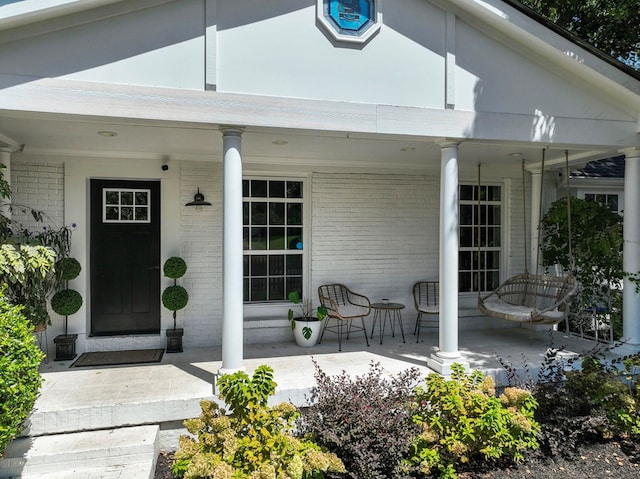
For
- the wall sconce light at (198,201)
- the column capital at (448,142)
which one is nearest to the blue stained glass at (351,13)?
the column capital at (448,142)

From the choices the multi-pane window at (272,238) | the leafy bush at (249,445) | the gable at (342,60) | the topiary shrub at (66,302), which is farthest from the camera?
the multi-pane window at (272,238)

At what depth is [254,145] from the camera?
17.6ft

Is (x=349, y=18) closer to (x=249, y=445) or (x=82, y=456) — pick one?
(x=249, y=445)

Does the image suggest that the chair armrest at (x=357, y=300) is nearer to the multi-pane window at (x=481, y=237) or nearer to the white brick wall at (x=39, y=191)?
the multi-pane window at (x=481, y=237)

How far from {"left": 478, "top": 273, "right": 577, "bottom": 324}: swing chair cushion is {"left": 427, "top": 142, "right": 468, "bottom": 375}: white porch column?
1.43 metres

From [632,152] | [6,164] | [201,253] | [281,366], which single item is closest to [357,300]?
[281,366]

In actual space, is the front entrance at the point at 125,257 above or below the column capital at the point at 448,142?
below

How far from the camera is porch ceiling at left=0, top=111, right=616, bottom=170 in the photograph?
14.2ft

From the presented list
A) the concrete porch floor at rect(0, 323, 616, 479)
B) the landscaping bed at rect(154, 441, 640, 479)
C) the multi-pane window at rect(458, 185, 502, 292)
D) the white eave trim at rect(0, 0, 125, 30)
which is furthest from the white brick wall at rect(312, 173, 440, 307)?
the white eave trim at rect(0, 0, 125, 30)

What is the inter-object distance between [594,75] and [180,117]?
175 inches

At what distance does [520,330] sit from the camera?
6.97m

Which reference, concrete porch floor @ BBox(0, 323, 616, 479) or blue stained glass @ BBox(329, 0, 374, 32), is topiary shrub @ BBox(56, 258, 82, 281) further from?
blue stained glass @ BBox(329, 0, 374, 32)

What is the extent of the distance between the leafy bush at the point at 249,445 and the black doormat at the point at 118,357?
2.24 m

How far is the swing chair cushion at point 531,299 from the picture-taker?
18.8ft
